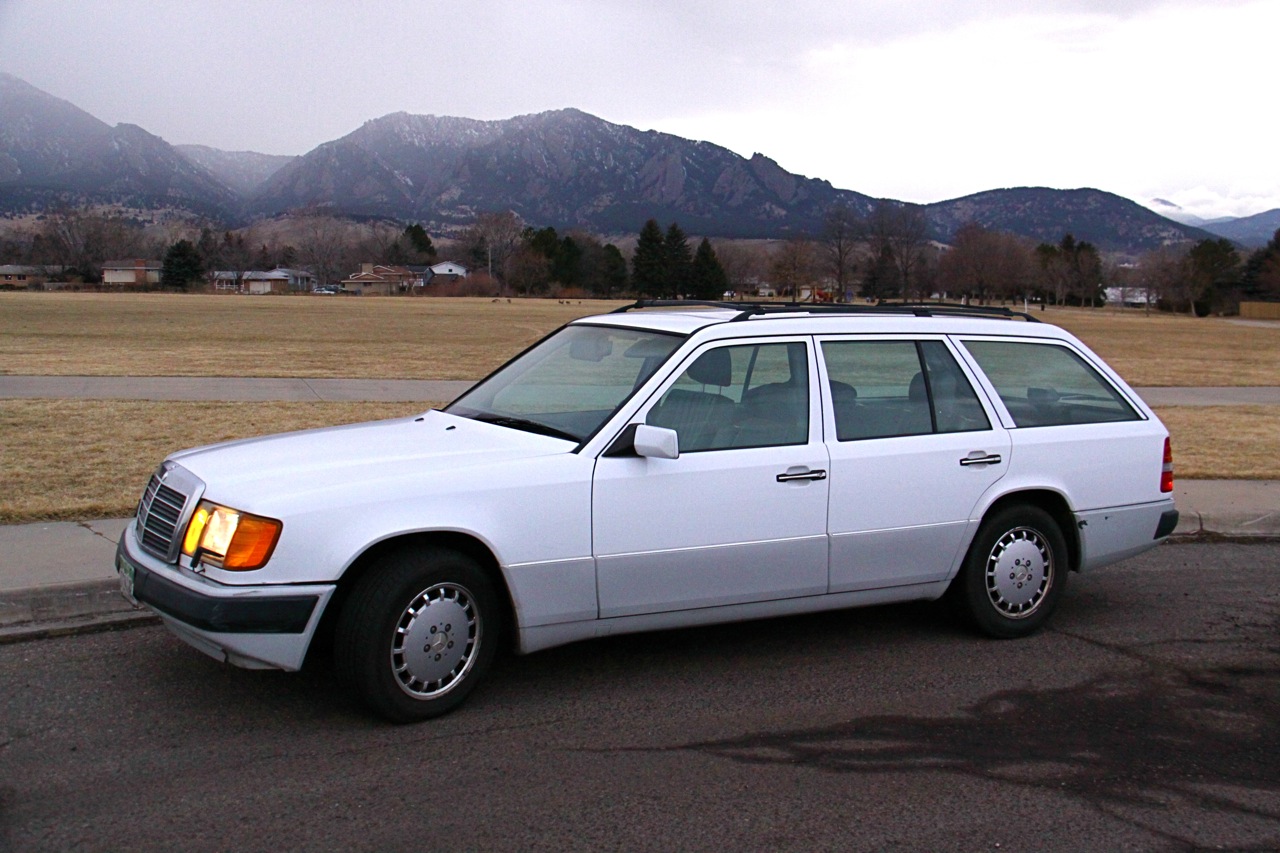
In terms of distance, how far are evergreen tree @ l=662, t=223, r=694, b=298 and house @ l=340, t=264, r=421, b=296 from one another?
137 ft

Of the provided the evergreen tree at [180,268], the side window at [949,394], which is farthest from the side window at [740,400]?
the evergreen tree at [180,268]

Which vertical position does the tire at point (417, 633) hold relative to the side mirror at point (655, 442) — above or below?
below

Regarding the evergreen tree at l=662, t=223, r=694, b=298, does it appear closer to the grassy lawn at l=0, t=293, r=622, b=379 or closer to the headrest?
the grassy lawn at l=0, t=293, r=622, b=379

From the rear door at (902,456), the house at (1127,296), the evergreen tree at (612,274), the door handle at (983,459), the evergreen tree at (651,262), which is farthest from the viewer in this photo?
the house at (1127,296)

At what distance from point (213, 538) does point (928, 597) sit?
3.42 metres

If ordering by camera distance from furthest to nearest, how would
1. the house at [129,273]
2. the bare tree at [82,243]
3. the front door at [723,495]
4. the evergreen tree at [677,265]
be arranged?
1. the bare tree at [82,243]
2. the house at [129,273]
3. the evergreen tree at [677,265]
4. the front door at [723,495]

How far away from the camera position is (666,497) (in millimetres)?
5055

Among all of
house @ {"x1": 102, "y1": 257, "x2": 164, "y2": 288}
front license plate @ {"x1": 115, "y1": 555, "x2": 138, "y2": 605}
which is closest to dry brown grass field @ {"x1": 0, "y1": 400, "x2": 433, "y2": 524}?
front license plate @ {"x1": 115, "y1": 555, "x2": 138, "y2": 605}

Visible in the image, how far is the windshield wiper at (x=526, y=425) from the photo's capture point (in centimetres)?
518

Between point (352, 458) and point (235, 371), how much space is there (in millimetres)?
15591

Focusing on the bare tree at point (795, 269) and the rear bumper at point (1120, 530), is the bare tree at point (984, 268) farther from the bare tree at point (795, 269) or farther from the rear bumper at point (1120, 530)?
the rear bumper at point (1120, 530)

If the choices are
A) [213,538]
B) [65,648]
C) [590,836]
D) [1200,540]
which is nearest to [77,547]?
[65,648]

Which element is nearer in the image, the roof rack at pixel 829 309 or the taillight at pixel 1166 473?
the roof rack at pixel 829 309

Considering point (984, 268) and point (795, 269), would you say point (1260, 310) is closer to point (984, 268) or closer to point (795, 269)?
point (984, 268)
